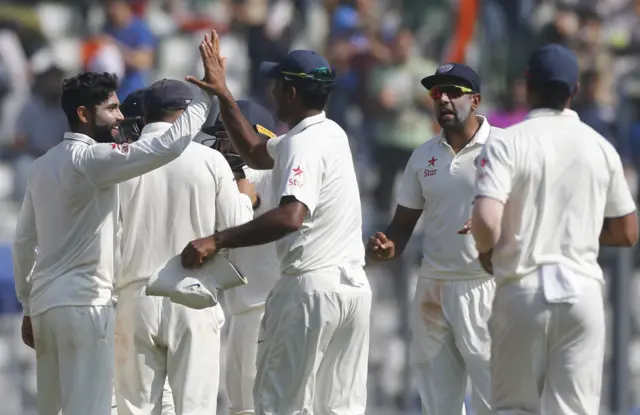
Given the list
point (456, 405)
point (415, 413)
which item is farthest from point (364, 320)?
point (415, 413)

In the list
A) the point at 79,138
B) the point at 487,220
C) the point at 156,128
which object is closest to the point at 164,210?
the point at 156,128

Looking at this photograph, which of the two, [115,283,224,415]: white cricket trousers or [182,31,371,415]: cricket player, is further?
[115,283,224,415]: white cricket trousers

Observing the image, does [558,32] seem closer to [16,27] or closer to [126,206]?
[16,27]

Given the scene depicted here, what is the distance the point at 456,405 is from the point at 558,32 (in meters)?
7.98

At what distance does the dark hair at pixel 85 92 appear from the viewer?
6.73 metres

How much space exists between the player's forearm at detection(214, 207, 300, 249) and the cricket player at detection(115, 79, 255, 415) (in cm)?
69

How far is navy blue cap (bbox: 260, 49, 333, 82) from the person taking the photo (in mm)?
6664

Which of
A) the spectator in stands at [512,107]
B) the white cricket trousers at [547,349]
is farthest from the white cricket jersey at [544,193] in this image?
the spectator in stands at [512,107]

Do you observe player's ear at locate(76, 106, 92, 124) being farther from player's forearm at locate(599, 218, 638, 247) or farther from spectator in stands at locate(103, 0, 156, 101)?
spectator in stands at locate(103, 0, 156, 101)

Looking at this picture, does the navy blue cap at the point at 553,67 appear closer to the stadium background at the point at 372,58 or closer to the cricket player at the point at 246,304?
the cricket player at the point at 246,304

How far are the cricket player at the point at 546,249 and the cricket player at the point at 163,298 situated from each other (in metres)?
1.71

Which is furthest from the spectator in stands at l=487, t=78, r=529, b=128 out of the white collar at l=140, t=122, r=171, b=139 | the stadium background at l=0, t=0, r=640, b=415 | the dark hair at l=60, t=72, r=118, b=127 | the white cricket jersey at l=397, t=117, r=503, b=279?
the dark hair at l=60, t=72, r=118, b=127

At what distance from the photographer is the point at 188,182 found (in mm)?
7105

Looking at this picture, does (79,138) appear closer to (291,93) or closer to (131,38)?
(291,93)
